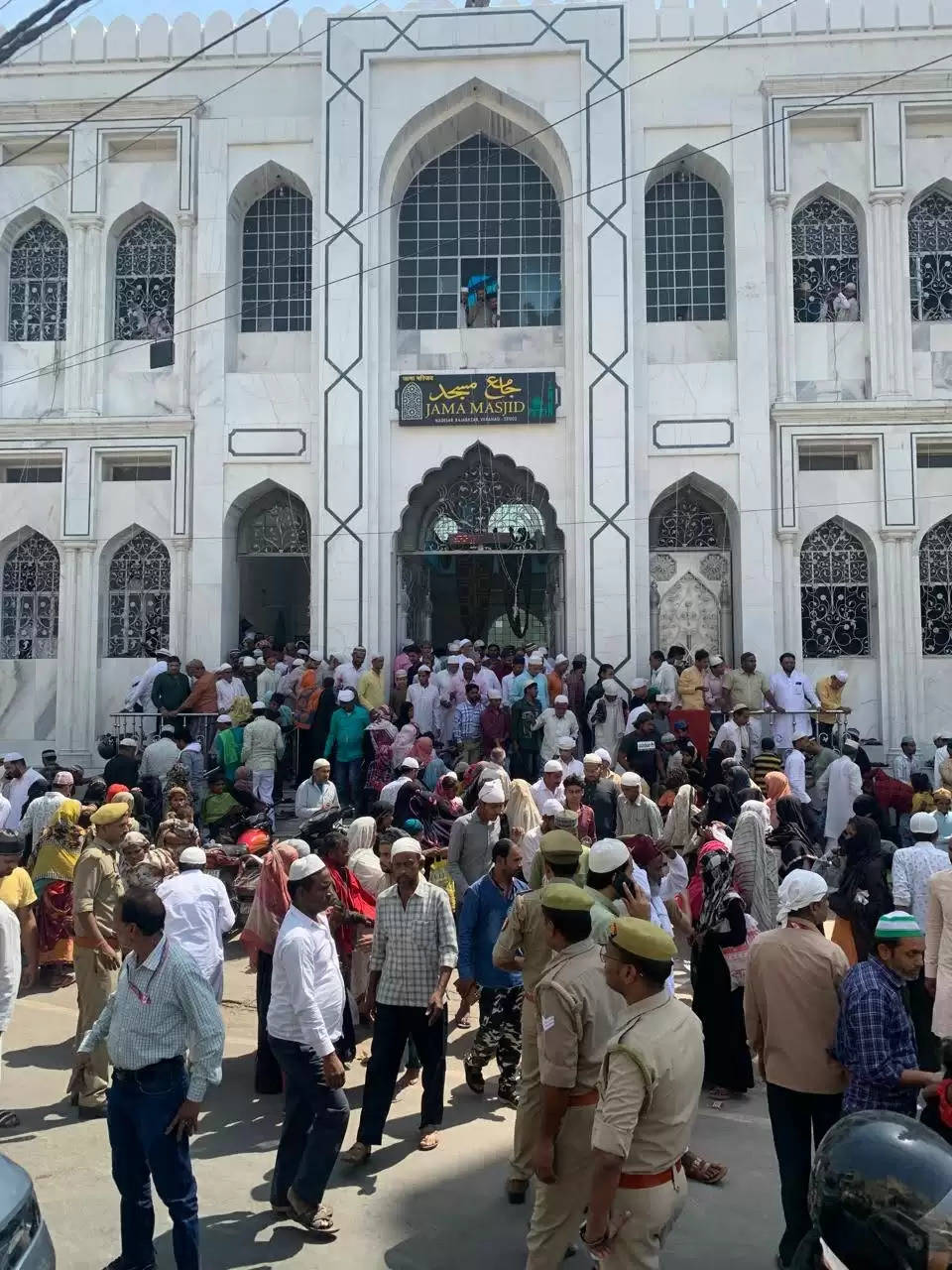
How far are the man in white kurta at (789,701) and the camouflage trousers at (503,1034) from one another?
7682mm

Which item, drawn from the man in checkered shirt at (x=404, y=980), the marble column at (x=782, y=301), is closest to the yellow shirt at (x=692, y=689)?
the marble column at (x=782, y=301)

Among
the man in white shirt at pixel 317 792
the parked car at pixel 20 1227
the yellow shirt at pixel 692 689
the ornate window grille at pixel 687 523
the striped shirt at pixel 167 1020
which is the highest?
the ornate window grille at pixel 687 523

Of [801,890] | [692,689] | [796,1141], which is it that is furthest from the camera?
[692,689]

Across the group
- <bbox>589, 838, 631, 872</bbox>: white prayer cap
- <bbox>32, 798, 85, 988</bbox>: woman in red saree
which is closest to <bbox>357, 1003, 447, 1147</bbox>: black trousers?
<bbox>589, 838, 631, 872</bbox>: white prayer cap

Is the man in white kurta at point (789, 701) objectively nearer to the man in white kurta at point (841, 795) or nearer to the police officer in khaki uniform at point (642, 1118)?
the man in white kurta at point (841, 795)

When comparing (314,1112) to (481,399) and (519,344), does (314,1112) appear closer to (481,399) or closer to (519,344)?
(481,399)

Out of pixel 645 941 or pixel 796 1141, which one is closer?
pixel 645 941

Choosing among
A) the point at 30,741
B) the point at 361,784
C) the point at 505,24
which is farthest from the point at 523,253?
the point at 30,741

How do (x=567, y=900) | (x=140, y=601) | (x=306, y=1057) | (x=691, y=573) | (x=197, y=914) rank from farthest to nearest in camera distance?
(x=140, y=601)
(x=691, y=573)
(x=197, y=914)
(x=306, y=1057)
(x=567, y=900)

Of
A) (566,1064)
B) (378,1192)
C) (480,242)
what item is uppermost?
(480,242)

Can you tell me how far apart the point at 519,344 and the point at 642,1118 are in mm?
13218

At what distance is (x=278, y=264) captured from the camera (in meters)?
15.4

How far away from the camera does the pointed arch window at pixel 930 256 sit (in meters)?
14.6

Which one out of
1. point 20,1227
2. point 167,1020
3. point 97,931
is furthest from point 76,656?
point 20,1227
